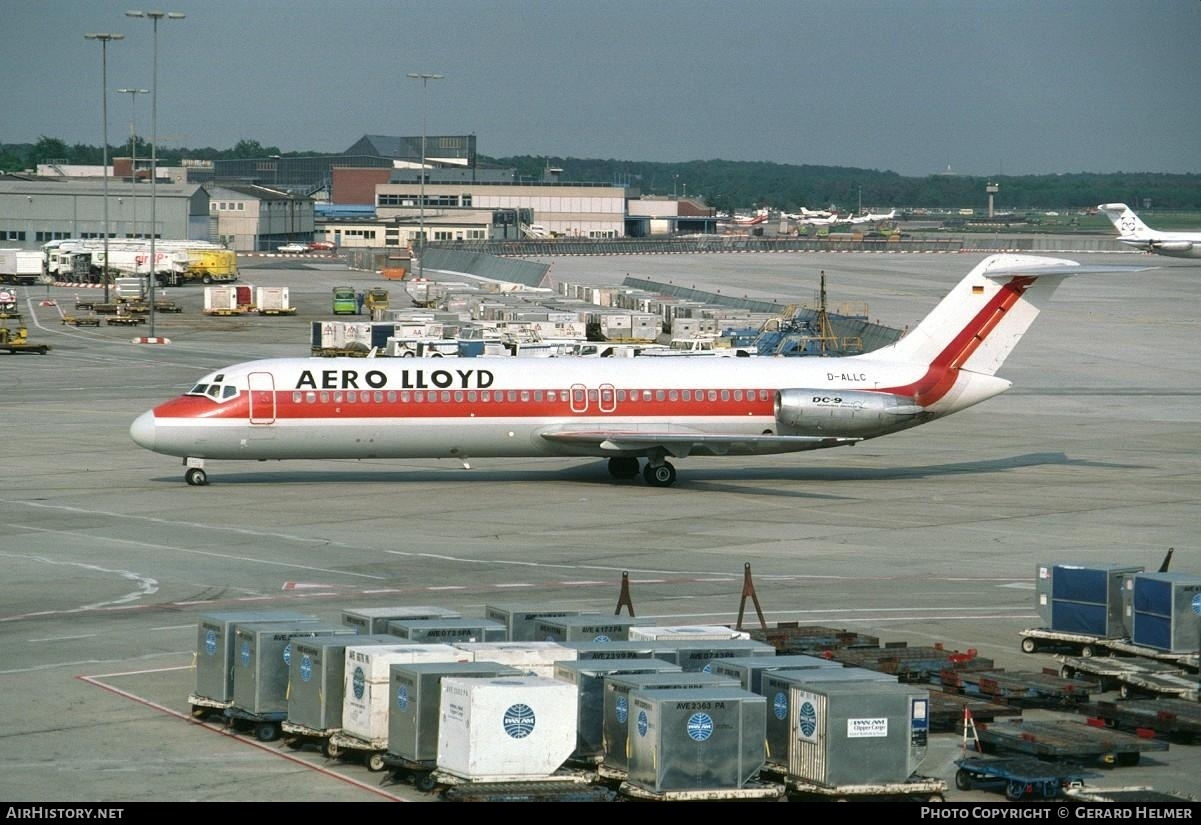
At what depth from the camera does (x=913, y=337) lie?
48.5m

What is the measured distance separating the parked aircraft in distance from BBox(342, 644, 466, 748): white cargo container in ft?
520

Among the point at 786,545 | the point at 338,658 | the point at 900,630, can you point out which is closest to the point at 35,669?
the point at 338,658

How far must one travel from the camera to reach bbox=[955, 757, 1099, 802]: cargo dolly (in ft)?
62.5

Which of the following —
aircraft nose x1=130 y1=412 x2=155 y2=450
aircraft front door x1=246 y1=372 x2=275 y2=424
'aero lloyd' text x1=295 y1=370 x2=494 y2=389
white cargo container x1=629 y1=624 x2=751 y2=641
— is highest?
'aero lloyd' text x1=295 y1=370 x2=494 y2=389

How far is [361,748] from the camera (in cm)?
2045

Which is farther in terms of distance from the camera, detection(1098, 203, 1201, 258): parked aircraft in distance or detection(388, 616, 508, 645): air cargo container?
detection(1098, 203, 1201, 258): parked aircraft in distance

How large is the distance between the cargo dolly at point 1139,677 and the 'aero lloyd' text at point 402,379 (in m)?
23.0

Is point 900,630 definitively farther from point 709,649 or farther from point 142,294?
point 142,294

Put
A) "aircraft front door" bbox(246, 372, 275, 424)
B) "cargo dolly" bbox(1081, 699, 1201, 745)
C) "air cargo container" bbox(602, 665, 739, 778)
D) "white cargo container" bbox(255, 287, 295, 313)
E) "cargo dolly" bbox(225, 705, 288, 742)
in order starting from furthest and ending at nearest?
"white cargo container" bbox(255, 287, 295, 313), "aircraft front door" bbox(246, 372, 275, 424), "cargo dolly" bbox(1081, 699, 1201, 745), "cargo dolly" bbox(225, 705, 288, 742), "air cargo container" bbox(602, 665, 739, 778)

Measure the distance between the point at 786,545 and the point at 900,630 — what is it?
29.0ft

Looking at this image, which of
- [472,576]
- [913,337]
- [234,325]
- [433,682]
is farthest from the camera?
[234,325]

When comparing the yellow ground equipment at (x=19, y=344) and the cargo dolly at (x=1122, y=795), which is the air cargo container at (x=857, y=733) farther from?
the yellow ground equipment at (x=19, y=344)

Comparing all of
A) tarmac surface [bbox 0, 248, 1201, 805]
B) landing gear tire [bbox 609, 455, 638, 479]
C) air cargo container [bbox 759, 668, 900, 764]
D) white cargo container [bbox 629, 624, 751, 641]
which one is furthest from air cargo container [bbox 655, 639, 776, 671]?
landing gear tire [bbox 609, 455, 638, 479]

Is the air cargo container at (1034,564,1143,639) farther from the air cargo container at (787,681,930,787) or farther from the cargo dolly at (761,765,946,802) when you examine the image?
the cargo dolly at (761,765,946,802)
